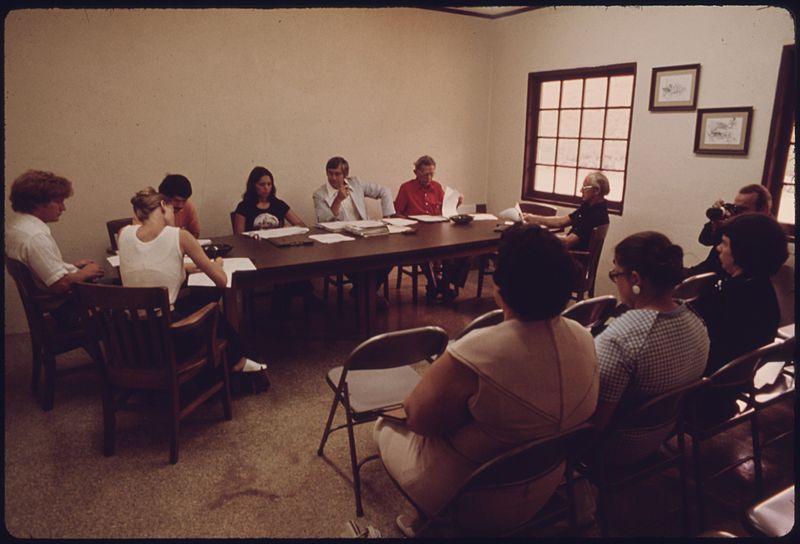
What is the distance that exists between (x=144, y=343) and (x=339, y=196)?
2389 mm

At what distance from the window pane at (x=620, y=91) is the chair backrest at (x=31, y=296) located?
15.4ft

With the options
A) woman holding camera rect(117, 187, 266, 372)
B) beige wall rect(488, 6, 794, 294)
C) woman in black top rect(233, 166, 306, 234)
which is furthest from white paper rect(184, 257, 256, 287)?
beige wall rect(488, 6, 794, 294)

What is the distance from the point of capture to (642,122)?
14.9 feet

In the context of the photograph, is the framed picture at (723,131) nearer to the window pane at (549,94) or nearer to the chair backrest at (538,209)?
the chair backrest at (538,209)

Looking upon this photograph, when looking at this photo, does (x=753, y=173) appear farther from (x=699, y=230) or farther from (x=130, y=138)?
(x=130, y=138)

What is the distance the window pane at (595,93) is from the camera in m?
5.02

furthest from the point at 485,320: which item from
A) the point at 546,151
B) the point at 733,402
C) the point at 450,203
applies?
the point at 546,151

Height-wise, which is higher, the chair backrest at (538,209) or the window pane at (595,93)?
the window pane at (595,93)

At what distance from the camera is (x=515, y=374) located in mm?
1311

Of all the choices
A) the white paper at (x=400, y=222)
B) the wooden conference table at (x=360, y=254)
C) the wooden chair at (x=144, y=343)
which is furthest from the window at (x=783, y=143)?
the wooden chair at (x=144, y=343)

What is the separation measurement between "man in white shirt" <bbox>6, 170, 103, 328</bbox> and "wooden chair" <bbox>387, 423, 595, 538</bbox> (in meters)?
2.24

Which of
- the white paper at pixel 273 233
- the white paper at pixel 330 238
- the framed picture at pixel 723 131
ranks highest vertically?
the framed picture at pixel 723 131

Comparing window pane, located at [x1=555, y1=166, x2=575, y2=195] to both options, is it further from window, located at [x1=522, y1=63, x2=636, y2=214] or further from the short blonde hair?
the short blonde hair

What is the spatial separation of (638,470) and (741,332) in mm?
723
